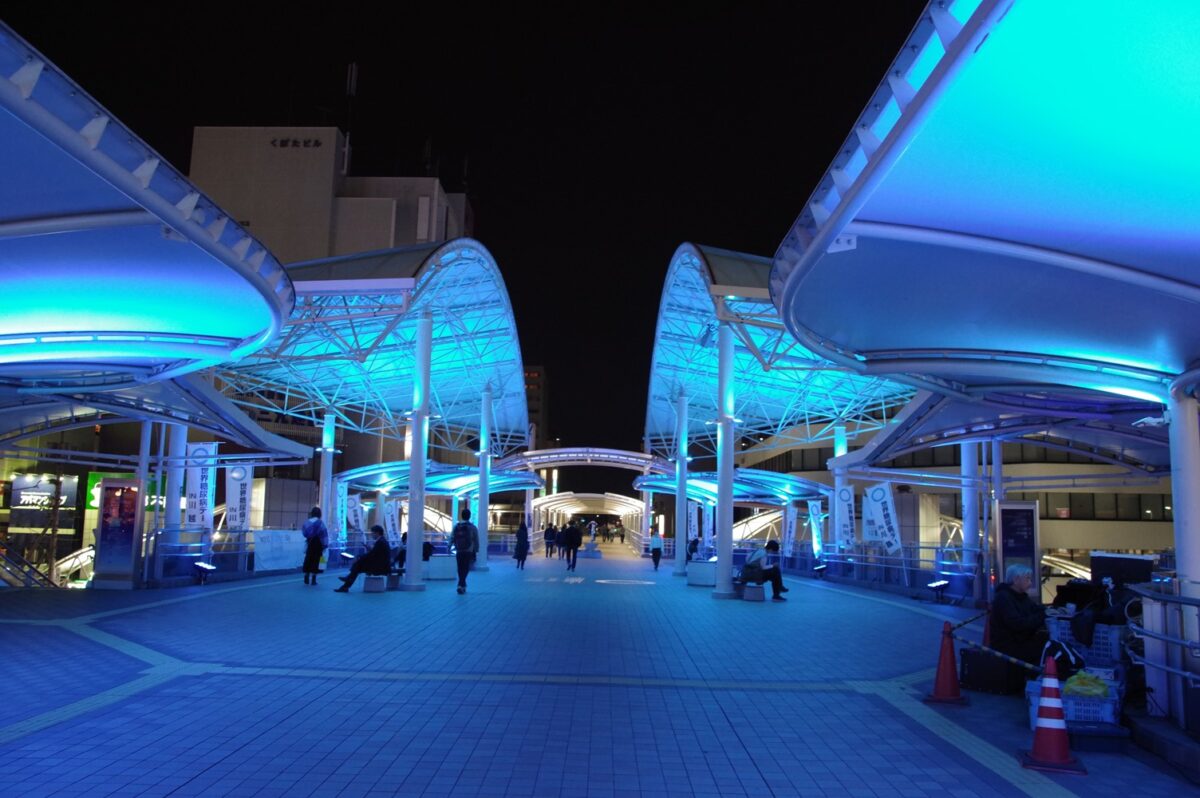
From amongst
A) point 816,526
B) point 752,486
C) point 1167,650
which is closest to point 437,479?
point 752,486

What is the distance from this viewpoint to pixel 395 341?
30.5 meters

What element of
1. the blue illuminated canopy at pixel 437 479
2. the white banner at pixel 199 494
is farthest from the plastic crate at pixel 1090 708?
the blue illuminated canopy at pixel 437 479

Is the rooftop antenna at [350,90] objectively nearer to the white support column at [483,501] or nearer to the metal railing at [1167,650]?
the white support column at [483,501]

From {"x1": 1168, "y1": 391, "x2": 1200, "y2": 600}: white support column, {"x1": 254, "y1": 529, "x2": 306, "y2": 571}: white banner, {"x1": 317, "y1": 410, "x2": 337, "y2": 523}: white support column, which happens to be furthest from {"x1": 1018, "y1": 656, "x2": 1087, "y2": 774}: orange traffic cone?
{"x1": 317, "y1": 410, "x2": 337, "y2": 523}: white support column

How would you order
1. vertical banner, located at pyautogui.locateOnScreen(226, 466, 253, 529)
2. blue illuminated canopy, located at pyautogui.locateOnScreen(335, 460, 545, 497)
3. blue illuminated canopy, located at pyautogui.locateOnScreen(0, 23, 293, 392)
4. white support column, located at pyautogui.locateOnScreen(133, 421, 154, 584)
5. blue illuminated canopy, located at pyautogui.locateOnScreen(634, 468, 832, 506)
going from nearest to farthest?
blue illuminated canopy, located at pyautogui.locateOnScreen(0, 23, 293, 392)
white support column, located at pyautogui.locateOnScreen(133, 421, 154, 584)
vertical banner, located at pyautogui.locateOnScreen(226, 466, 253, 529)
blue illuminated canopy, located at pyautogui.locateOnScreen(634, 468, 832, 506)
blue illuminated canopy, located at pyautogui.locateOnScreen(335, 460, 545, 497)

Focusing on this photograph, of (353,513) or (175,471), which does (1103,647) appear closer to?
(175,471)

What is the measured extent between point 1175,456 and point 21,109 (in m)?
9.71

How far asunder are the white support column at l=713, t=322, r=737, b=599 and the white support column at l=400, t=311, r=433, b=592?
6.09 meters

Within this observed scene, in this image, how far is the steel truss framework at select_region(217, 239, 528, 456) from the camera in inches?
841

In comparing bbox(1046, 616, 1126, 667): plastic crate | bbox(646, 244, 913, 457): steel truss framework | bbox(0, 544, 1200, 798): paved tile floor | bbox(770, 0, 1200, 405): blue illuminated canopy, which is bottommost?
bbox(0, 544, 1200, 798): paved tile floor

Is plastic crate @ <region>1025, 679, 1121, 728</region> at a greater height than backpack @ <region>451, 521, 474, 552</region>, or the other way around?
backpack @ <region>451, 521, 474, 552</region>

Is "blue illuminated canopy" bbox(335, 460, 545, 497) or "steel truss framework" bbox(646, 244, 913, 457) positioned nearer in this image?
"steel truss framework" bbox(646, 244, 913, 457)

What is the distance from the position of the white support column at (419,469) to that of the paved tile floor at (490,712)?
540cm

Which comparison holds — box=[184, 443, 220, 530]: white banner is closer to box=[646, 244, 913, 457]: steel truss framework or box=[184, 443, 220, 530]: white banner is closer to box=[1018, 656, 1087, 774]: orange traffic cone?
box=[646, 244, 913, 457]: steel truss framework
